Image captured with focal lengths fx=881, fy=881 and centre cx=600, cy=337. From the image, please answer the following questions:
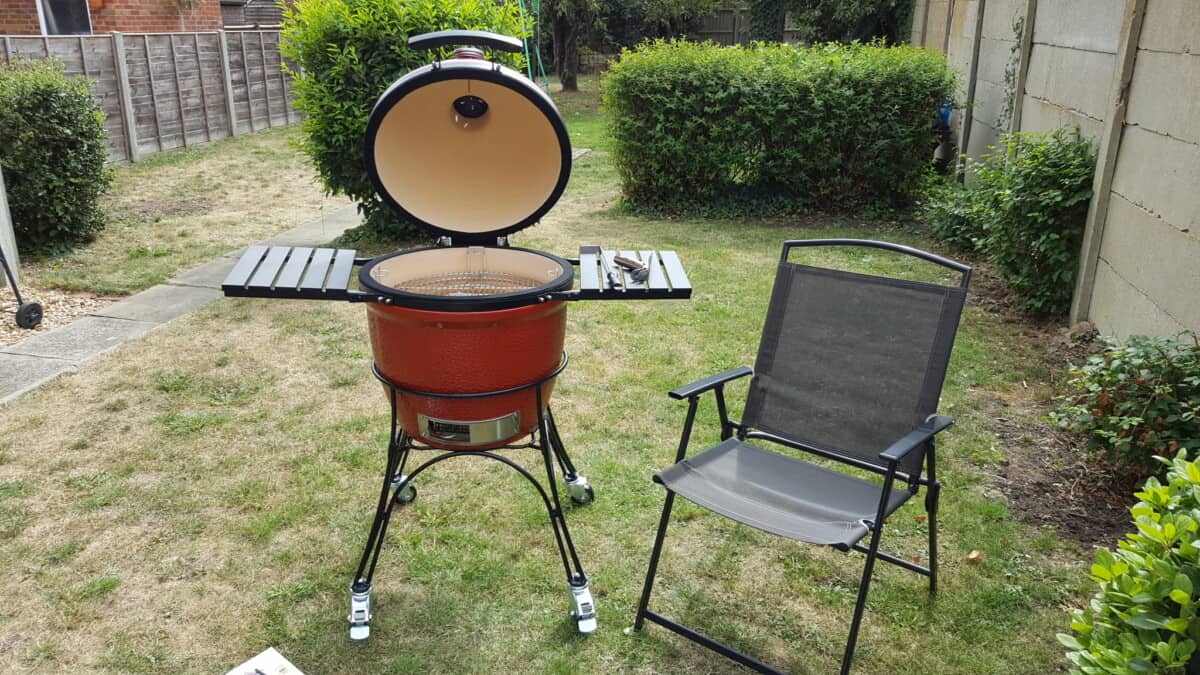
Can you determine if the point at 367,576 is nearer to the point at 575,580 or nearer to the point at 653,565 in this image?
the point at 575,580

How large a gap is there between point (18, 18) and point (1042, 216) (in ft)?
41.8

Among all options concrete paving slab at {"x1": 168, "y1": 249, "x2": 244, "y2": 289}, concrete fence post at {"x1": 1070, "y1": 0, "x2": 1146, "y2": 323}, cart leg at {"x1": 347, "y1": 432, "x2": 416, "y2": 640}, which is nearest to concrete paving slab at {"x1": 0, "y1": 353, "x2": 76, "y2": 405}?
concrete paving slab at {"x1": 168, "y1": 249, "x2": 244, "y2": 289}

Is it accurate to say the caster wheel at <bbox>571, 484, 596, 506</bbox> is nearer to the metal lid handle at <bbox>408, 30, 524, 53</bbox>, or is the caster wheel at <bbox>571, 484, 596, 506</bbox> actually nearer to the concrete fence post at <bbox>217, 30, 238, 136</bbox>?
the metal lid handle at <bbox>408, 30, 524, 53</bbox>

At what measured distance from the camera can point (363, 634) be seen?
2.74m

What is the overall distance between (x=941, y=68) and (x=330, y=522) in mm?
6984

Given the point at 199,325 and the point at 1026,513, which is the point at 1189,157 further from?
the point at 199,325

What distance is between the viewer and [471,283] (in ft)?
10.0

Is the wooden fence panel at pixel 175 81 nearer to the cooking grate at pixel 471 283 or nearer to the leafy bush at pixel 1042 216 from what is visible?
the leafy bush at pixel 1042 216

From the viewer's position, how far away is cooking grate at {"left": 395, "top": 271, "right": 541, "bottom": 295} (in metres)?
2.99

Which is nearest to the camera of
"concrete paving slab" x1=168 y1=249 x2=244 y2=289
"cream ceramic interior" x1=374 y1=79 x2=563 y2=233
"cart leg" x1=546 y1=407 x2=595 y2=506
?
"cream ceramic interior" x1=374 y1=79 x2=563 y2=233

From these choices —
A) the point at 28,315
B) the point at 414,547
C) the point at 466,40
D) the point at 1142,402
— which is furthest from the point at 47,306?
the point at 1142,402

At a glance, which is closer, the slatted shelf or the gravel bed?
the slatted shelf

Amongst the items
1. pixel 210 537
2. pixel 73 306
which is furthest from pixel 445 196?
pixel 73 306

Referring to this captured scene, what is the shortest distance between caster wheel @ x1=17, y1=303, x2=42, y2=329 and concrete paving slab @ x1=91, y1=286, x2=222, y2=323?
0.33m
